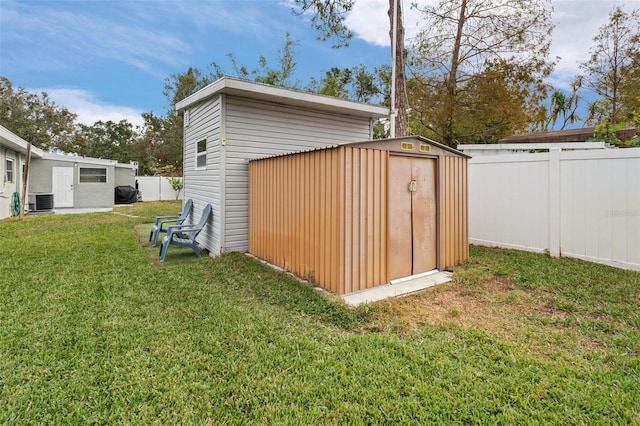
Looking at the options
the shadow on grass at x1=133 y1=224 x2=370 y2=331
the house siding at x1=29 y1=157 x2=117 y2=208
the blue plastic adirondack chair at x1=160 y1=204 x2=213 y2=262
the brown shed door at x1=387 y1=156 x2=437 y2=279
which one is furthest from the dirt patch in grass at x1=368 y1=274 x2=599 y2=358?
the house siding at x1=29 y1=157 x2=117 y2=208

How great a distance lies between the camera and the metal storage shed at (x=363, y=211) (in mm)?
4086

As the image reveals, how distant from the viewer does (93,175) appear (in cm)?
1599

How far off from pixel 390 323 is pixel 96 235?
8.13m

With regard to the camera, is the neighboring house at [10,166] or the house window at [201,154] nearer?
the house window at [201,154]

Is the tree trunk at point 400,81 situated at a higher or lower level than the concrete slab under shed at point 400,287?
higher

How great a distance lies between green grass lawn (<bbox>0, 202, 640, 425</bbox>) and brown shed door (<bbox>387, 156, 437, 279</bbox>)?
56 cm

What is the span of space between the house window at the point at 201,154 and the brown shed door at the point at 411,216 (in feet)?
14.3

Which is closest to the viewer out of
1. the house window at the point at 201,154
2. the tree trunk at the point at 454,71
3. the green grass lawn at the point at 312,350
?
the green grass lawn at the point at 312,350

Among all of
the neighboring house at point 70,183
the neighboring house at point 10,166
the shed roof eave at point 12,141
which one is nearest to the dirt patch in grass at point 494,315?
the shed roof eave at point 12,141

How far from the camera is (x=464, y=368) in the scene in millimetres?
2500

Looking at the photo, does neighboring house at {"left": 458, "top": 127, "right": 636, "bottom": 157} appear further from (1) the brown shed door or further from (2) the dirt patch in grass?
(2) the dirt patch in grass

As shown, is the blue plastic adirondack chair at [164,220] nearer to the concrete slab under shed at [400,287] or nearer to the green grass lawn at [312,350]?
the green grass lawn at [312,350]

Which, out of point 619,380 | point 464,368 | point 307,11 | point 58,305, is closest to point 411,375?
point 464,368

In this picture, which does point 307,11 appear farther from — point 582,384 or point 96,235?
point 582,384
